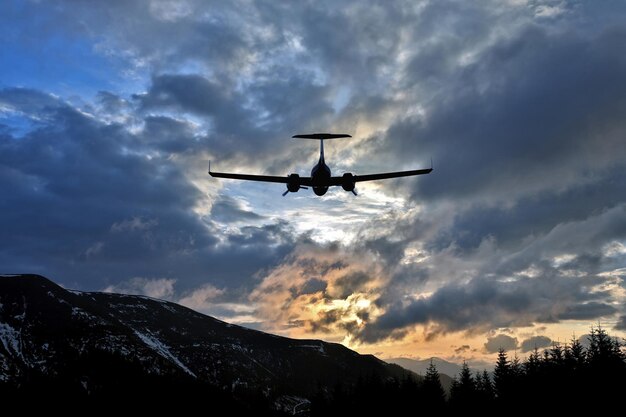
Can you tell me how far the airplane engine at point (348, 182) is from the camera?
4297cm

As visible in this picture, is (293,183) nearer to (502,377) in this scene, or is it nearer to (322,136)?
(322,136)

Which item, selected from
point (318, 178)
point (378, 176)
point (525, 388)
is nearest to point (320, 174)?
point (318, 178)

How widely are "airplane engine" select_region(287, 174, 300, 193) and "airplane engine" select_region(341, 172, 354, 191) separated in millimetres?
3713

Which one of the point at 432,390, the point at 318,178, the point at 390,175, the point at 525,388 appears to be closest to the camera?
the point at 318,178

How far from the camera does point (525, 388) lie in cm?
8231

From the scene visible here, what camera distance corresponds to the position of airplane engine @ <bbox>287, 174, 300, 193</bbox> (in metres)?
43.9

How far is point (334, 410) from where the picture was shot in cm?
11856

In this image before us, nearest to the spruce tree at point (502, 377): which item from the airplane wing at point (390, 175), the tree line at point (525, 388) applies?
the tree line at point (525, 388)

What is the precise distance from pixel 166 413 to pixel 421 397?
386 feet

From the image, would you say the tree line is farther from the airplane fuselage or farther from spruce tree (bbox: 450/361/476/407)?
the airplane fuselage

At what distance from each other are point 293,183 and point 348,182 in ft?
15.0

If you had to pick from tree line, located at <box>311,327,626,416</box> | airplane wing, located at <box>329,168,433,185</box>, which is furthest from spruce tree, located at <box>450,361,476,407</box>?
airplane wing, located at <box>329,168,433,185</box>

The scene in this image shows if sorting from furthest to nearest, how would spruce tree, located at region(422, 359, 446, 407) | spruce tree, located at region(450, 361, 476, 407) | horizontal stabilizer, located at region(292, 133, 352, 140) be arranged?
spruce tree, located at region(422, 359, 446, 407) → spruce tree, located at region(450, 361, 476, 407) → horizontal stabilizer, located at region(292, 133, 352, 140)

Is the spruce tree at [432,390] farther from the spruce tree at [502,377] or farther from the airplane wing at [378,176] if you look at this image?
→ the airplane wing at [378,176]
